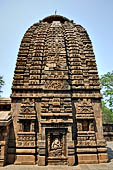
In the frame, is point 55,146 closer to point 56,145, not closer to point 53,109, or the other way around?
point 56,145

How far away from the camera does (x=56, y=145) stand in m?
8.27

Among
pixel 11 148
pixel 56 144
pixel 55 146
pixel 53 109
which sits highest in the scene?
pixel 53 109

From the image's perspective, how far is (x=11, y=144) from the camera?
8.49 metres

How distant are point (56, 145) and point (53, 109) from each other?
221 centimetres

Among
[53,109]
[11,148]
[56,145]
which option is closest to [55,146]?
[56,145]

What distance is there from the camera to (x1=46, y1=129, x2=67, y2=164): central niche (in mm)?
7957

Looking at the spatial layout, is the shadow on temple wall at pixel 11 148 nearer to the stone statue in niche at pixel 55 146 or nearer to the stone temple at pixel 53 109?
the stone temple at pixel 53 109

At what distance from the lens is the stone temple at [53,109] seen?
8.17 m

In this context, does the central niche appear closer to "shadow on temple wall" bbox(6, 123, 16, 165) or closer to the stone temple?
the stone temple

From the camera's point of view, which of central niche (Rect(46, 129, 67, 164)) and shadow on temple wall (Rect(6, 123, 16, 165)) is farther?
shadow on temple wall (Rect(6, 123, 16, 165))

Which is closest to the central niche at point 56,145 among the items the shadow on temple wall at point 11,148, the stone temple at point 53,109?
the stone temple at point 53,109

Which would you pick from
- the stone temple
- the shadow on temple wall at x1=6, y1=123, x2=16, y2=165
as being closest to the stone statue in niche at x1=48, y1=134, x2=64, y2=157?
the stone temple

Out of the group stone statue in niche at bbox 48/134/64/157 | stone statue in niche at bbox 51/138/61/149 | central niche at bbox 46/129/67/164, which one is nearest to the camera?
central niche at bbox 46/129/67/164

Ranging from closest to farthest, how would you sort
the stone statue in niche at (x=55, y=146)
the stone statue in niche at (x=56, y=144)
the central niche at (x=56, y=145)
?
the central niche at (x=56, y=145)
the stone statue in niche at (x=55, y=146)
the stone statue in niche at (x=56, y=144)
